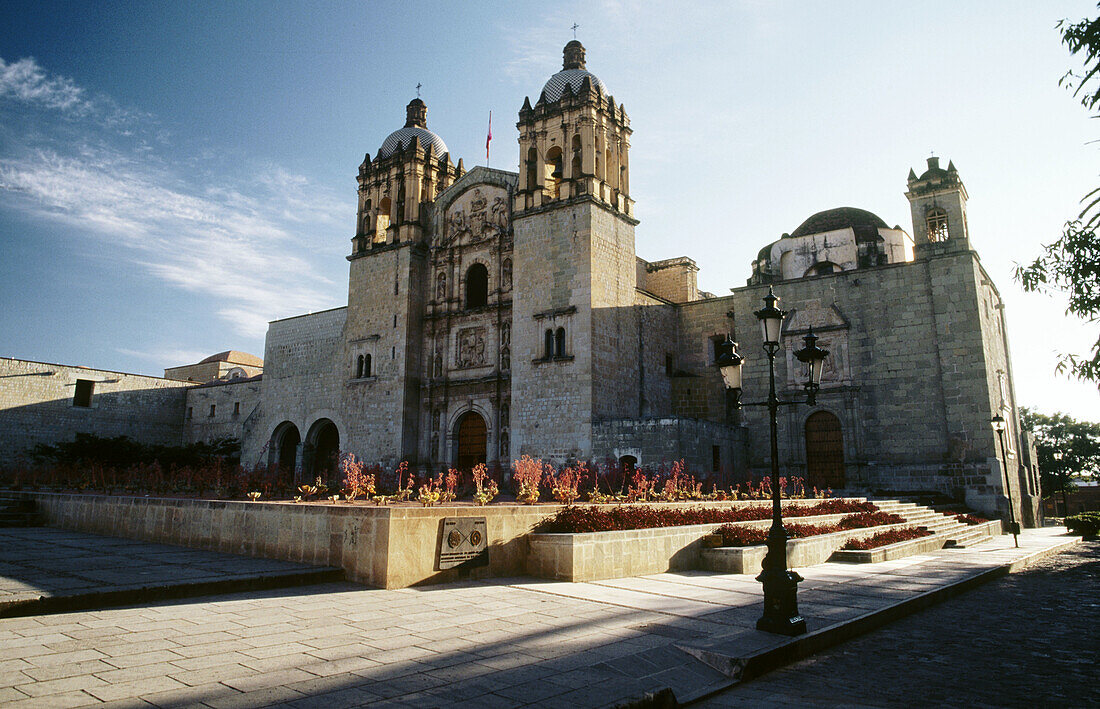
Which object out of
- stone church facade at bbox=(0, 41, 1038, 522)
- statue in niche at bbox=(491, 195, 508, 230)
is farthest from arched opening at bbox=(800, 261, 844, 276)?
statue in niche at bbox=(491, 195, 508, 230)

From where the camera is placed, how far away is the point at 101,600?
6.90m

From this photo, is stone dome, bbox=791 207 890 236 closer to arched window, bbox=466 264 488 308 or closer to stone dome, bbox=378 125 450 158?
arched window, bbox=466 264 488 308

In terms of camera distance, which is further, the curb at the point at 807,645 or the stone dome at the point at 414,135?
the stone dome at the point at 414,135

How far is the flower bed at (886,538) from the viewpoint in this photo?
1339 centimetres

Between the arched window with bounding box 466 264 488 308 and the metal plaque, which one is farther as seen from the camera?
the arched window with bounding box 466 264 488 308

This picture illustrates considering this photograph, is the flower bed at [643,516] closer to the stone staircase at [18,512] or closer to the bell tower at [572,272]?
the bell tower at [572,272]

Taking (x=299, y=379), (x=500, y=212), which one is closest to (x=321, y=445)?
(x=299, y=379)

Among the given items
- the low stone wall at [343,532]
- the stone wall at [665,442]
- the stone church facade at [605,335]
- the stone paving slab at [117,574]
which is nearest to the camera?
the stone paving slab at [117,574]

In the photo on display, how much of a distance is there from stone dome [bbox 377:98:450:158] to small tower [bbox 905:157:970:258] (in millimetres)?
19410

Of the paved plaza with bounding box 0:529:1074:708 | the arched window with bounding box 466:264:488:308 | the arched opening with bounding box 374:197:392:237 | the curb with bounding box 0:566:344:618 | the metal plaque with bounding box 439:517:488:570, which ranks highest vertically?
the arched opening with bounding box 374:197:392:237

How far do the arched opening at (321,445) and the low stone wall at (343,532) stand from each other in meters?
17.0

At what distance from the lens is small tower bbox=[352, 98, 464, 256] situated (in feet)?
93.5

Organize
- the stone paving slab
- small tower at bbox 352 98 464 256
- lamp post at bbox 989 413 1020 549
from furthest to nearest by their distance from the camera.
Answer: small tower at bbox 352 98 464 256 → lamp post at bbox 989 413 1020 549 → the stone paving slab

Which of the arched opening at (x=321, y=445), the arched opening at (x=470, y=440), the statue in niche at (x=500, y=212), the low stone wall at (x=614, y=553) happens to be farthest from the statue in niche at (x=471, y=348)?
the low stone wall at (x=614, y=553)
